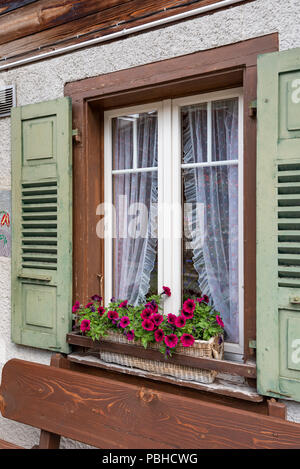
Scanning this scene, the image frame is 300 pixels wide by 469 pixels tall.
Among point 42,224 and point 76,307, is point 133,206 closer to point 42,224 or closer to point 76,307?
point 42,224

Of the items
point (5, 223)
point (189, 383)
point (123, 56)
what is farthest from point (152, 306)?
point (123, 56)

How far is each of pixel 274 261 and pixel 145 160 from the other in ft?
3.46

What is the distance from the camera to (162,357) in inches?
75.4

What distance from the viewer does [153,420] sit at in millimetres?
1789

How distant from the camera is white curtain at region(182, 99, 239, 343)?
2.01 m

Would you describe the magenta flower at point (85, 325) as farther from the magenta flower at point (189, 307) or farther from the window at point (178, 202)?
the magenta flower at point (189, 307)

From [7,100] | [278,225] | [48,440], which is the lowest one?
[48,440]

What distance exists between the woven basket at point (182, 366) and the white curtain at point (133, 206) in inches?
14.5

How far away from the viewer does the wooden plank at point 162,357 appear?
1743 mm

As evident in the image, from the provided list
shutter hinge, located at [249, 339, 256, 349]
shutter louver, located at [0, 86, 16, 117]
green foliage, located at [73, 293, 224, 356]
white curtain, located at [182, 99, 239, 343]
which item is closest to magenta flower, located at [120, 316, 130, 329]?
green foliage, located at [73, 293, 224, 356]

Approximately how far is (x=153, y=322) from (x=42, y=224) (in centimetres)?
100

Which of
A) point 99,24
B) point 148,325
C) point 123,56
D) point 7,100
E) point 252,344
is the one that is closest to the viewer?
point 252,344
